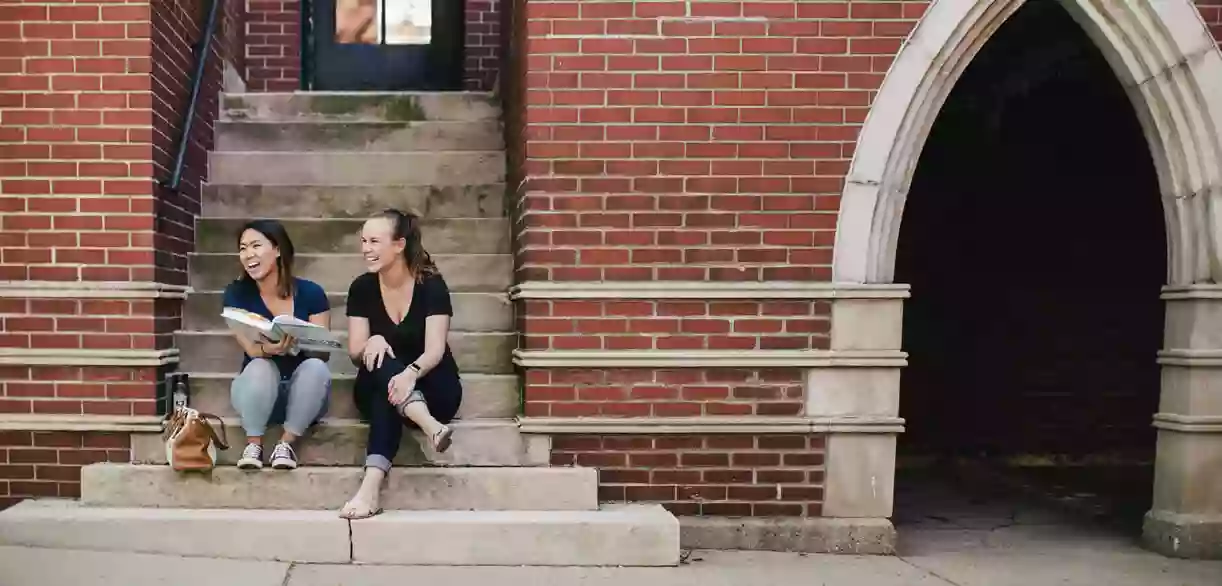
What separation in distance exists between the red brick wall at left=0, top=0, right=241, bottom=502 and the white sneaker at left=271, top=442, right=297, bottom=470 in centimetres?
68

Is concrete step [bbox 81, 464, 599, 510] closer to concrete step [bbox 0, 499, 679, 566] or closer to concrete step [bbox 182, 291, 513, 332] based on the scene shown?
Answer: concrete step [bbox 0, 499, 679, 566]

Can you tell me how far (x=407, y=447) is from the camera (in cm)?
369

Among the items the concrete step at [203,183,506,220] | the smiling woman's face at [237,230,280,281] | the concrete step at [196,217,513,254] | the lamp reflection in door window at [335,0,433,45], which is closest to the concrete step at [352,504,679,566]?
the smiling woman's face at [237,230,280,281]

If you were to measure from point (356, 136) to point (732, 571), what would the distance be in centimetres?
351

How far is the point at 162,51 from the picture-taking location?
3.88 meters

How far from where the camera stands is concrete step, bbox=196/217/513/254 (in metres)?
4.50

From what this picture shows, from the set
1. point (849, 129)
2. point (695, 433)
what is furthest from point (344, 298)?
point (849, 129)

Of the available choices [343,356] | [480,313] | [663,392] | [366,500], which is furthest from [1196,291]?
[343,356]

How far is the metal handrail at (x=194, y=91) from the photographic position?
401 centimetres

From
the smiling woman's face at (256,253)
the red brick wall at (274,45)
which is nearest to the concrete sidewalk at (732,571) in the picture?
the smiling woman's face at (256,253)

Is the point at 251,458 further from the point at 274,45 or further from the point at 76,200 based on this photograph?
the point at 274,45

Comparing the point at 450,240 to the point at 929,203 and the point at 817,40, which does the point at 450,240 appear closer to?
the point at 817,40

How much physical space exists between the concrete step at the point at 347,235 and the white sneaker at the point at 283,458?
4.54 feet

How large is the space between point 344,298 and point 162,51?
148 centimetres
